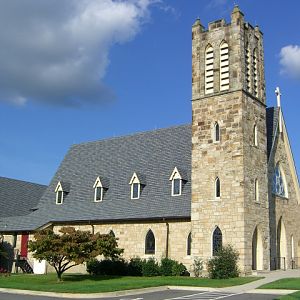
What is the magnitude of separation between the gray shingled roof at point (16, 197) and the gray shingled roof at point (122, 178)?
13.8ft

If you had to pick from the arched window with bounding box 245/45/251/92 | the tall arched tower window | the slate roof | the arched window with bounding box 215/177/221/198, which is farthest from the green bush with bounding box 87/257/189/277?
the arched window with bounding box 245/45/251/92

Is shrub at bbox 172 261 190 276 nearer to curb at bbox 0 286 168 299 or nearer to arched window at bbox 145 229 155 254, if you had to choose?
arched window at bbox 145 229 155 254

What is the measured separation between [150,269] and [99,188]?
9.67 meters

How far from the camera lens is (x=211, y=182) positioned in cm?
3203

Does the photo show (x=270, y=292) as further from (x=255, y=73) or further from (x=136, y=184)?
(x=136, y=184)

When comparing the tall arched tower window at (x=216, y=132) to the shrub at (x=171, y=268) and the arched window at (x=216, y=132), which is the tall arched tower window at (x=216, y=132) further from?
the shrub at (x=171, y=268)

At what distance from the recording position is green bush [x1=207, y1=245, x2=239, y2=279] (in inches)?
1148

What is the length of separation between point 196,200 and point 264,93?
9.16m

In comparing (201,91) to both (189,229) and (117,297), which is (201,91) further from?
(117,297)

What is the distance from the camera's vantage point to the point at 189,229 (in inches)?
1313

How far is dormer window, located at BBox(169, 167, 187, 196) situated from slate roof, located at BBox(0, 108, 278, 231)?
39cm

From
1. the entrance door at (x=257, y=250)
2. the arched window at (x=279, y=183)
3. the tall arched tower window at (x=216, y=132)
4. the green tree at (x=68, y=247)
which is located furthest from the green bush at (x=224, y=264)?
the arched window at (x=279, y=183)

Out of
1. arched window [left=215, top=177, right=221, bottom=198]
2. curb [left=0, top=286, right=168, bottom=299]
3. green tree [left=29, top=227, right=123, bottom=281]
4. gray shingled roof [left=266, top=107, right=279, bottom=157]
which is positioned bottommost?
curb [left=0, top=286, right=168, bottom=299]

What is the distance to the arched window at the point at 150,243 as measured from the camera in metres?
34.9
